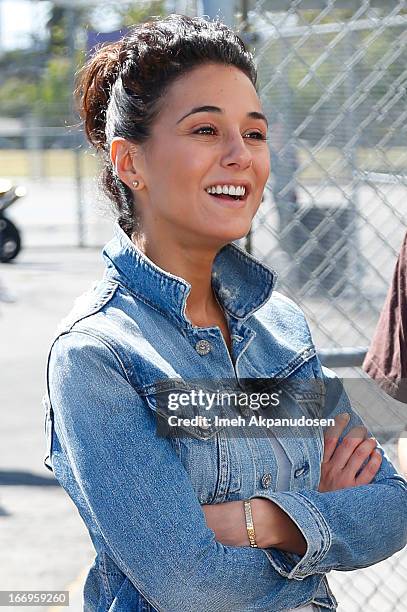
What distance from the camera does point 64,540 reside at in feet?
15.2

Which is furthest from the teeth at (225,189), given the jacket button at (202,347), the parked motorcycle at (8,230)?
the parked motorcycle at (8,230)

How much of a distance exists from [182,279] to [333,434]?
0.47 meters

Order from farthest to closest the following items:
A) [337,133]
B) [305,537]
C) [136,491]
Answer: [337,133] → [305,537] → [136,491]

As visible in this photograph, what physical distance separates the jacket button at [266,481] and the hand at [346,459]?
0.19 metres

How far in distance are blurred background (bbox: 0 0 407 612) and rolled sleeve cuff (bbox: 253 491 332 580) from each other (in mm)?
737

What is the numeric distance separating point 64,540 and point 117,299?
2914mm

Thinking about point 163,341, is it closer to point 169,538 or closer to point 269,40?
point 169,538

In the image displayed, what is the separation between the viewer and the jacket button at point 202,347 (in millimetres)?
1975

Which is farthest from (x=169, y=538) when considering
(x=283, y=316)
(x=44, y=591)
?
(x=44, y=591)

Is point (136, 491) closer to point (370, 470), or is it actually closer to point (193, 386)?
point (193, 386)

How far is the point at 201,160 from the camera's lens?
6.43ft

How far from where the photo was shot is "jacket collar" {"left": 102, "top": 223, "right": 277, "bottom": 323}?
77.2 inches

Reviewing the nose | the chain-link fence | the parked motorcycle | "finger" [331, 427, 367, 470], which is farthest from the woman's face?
the parked motorcycle

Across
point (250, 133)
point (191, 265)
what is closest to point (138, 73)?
point (250, 133)
